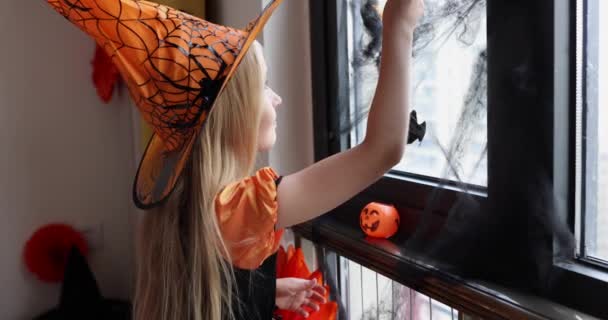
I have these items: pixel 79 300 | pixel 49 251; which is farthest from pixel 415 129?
pixel 49 251

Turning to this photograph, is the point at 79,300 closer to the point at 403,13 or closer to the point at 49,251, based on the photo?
the point at 49,251

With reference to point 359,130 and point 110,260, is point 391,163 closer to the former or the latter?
point 359,130

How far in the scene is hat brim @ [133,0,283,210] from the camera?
65cm

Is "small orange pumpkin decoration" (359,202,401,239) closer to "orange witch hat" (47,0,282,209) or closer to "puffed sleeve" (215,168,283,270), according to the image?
"puffed sleeve" (215,168,283,270)

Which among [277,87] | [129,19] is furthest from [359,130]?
[129,19]

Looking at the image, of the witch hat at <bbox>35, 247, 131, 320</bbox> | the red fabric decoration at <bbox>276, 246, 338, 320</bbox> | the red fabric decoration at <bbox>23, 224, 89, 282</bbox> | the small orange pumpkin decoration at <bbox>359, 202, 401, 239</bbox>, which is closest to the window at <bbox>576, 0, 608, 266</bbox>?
the small orange pumpkin decoration at <bbox>359, 202, 401, 239</bbox>

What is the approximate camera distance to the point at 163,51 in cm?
65

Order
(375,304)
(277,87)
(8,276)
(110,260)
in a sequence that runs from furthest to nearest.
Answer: (110,260) → (8,276) → (277,87) → (375,304)

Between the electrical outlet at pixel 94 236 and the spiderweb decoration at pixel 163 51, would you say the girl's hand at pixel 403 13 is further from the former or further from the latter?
the electrical outlet at pixel 94 236

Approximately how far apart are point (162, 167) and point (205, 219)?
136mm

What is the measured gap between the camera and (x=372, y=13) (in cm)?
95

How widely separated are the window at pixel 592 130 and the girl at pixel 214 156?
0.75 feet

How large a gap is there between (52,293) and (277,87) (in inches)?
43.5

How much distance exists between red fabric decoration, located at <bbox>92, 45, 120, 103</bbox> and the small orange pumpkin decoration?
1103mm
